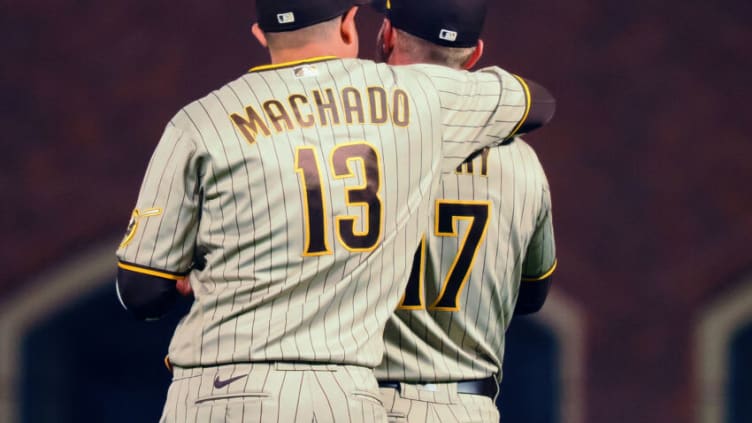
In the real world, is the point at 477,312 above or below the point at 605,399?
above

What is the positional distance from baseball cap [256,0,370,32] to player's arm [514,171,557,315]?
832mm

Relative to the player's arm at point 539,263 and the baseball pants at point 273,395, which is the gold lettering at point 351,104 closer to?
the baseball pants at point 273,395

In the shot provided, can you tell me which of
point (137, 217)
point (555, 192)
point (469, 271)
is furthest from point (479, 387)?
point (555, 192)

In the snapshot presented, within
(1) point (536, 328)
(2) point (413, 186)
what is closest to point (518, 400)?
(1) point (536, 328)

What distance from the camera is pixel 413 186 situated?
3.31m

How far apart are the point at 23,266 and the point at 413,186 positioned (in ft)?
14.2

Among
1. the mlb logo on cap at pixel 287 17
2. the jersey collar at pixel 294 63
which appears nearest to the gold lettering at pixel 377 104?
the jersey collar at pixel 294 63

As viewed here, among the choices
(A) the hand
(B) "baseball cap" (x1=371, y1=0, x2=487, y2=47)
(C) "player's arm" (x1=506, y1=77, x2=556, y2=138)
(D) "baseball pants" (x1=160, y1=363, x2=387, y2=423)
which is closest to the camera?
(D) "baseball pants" (x1=160, y1=363, x2=387, y2=423)

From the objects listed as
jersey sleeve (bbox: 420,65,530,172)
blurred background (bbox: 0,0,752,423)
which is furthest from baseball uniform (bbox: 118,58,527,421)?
blurred background (bbox: 0,0,752,423)

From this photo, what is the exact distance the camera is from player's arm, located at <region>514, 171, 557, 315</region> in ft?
12.7

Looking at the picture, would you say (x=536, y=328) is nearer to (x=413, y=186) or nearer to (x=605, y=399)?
(x=605, y=399)

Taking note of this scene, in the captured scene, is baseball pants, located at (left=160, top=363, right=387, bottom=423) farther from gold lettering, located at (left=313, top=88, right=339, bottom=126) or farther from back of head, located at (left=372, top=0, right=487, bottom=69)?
back of head, located at (left=372, top=0, right=487, bottom=69)

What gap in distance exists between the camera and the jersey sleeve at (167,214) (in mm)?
3158

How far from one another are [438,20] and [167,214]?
2.93ft
